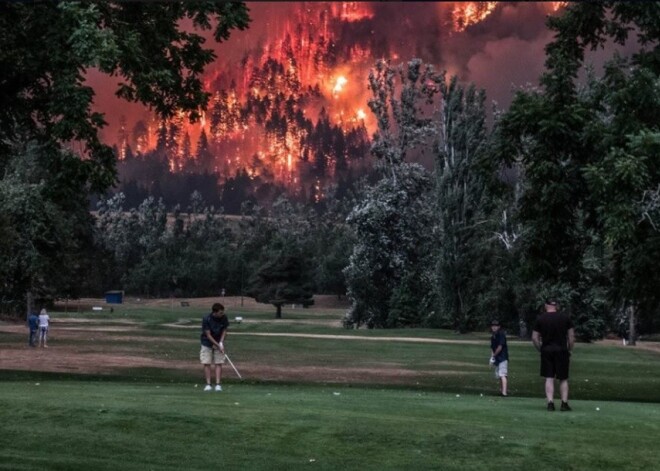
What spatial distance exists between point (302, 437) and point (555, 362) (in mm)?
5900

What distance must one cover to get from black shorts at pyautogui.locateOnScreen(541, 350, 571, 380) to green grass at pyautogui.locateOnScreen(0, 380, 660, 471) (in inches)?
33.3

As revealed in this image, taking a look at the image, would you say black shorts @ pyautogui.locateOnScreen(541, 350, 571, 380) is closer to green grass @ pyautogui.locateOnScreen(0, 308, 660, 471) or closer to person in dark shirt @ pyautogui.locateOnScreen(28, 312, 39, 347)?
green grass @ pyautogui.locateOnScreen(0, 308, 660, 471)

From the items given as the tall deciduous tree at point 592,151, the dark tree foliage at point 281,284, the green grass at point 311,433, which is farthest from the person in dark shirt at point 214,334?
the dark tree foliage at point 281,284

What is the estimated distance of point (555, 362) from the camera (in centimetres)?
1898

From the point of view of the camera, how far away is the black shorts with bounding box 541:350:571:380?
1895 cm

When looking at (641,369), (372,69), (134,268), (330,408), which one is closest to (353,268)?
(372,69)

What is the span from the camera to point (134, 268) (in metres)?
185

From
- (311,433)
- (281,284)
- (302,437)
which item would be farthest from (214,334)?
(281,284)

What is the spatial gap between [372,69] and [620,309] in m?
33.7

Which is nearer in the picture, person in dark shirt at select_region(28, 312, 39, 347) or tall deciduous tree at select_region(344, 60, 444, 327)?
person in dark shirt at select_region(28, 312, 39, 347)

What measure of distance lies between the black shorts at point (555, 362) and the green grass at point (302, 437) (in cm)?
85

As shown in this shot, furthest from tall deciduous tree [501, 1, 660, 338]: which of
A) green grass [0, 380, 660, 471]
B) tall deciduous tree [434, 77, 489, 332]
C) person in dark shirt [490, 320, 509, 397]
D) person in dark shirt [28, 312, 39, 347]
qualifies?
tall deciduous tree [434, 77, 489, 332]

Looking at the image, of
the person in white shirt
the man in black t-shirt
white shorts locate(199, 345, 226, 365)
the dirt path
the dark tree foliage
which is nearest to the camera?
the man in black t-shirt

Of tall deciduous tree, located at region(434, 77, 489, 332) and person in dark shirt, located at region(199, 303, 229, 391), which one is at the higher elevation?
tall deciduous tree, located at region(434, 77, 489, 332)
